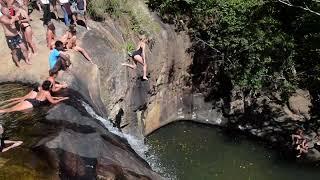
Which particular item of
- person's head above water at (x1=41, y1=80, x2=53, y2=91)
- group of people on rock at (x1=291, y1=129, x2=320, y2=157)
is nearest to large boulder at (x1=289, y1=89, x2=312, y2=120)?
group of people on rock at (x1=291, y1=129, x2=320, y2=157)

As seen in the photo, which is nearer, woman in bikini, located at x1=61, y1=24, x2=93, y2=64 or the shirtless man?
the shirtless man

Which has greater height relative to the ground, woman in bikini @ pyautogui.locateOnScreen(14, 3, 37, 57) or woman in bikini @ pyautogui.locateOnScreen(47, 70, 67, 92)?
woman in bikini @ pyautogui.locateOnScreen(14, 3, 37, 57)

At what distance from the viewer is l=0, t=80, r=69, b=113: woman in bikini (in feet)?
36.1

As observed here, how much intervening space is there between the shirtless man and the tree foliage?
8.06m

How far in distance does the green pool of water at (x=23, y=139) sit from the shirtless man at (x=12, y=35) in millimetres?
959

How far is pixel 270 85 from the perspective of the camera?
19.3 meters

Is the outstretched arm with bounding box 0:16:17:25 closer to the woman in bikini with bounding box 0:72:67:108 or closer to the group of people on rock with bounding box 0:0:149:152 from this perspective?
the group of people on rock with bounding box 0:0:149:152

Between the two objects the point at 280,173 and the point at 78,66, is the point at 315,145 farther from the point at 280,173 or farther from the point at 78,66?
the point at 78,66

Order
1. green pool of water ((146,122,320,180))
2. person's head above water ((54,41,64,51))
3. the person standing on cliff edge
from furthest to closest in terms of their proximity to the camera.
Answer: green pool of water ((146,122,320,180))
the person standing on cliff edge
person's head above water ((54,41,64,51))

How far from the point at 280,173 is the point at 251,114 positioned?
10.5 ft

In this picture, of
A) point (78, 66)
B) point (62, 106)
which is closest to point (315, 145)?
point (78, 66)

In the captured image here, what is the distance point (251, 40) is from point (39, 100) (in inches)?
402

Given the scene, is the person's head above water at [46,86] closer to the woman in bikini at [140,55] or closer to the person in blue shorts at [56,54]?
the person in blue shorts at [56,54]

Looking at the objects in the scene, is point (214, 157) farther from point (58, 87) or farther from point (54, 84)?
point (54, 84)
